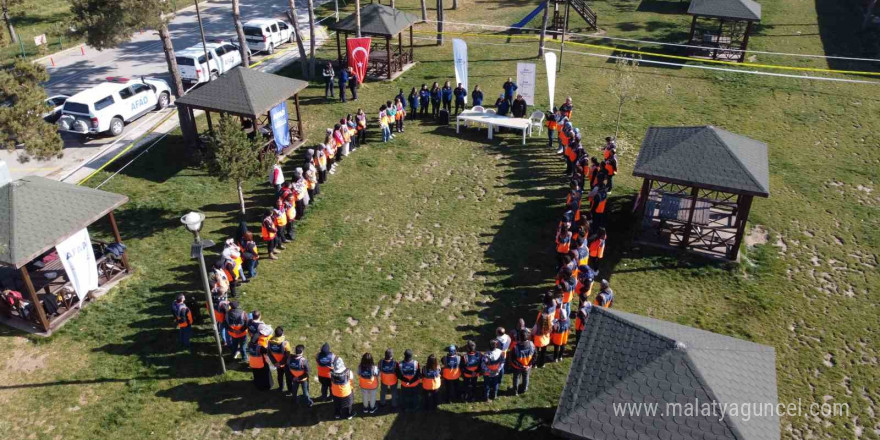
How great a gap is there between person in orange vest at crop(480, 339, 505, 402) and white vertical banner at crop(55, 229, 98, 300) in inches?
398

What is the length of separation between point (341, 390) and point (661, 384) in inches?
230

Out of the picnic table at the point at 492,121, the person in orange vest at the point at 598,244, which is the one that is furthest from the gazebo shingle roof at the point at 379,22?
the person in orange vest at the point at 598,244

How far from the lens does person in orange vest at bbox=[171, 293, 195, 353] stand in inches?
537

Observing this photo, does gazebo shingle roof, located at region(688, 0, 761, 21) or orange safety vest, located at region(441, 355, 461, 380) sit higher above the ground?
gazebo shingle roof, located at region(688, 0, 761, 21)

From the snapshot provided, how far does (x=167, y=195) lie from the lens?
66.9ft

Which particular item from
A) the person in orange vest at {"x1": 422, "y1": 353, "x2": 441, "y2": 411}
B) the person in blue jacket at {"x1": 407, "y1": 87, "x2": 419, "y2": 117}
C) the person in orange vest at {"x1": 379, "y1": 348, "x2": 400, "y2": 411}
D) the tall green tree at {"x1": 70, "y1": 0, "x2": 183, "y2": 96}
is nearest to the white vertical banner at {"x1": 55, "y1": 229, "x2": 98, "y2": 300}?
the person in orange vest at {"x1": 379, "y1": 348, "x2": 400, "y2": 411}

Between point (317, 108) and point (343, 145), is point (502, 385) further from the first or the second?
point (317, 108)

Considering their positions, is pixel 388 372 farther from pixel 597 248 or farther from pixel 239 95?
pixel 239 95

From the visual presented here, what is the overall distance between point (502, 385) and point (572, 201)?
22.0 feet

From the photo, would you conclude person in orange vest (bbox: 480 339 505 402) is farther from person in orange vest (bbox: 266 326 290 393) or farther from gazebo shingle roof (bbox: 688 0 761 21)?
gazebo shingle roof (bbox: 688 0 761 21)

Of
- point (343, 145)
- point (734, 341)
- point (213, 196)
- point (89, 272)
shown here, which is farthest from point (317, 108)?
point (734, 341)

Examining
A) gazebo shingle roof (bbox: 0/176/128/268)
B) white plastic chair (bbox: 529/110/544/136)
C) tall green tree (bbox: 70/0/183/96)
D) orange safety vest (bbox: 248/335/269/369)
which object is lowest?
orange safety vest (bbox: 248/335/269/369)

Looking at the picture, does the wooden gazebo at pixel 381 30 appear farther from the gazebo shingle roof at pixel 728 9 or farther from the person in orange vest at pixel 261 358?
the person in orange vest at pixel 261 358

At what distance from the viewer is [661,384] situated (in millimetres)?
9945
